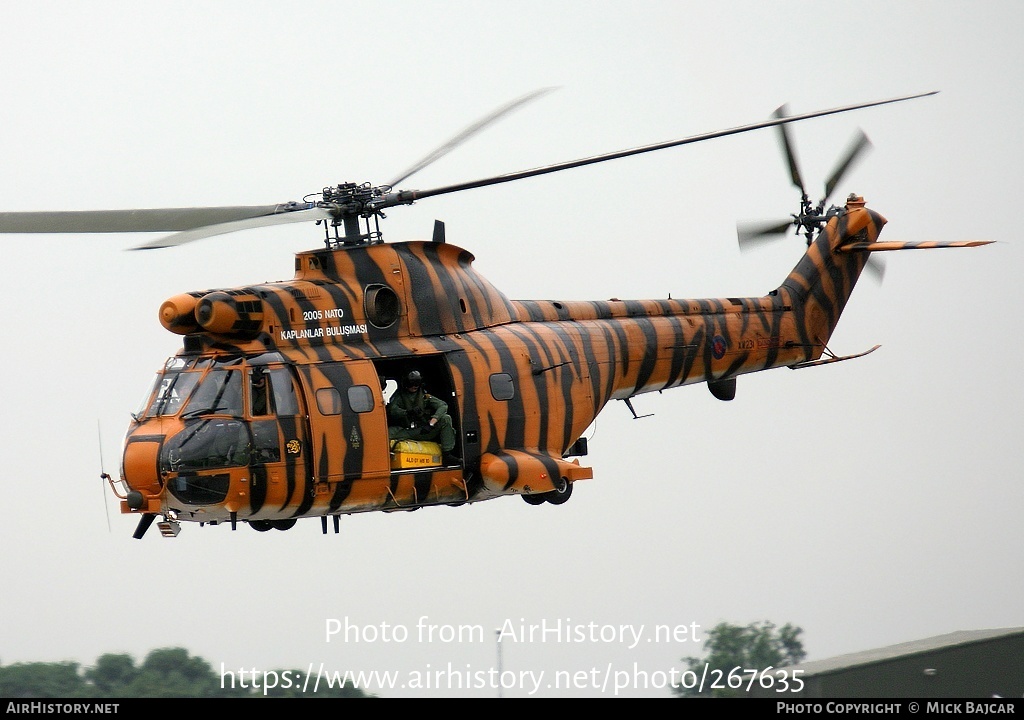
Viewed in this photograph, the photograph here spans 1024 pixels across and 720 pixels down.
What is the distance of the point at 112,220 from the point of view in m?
16.4

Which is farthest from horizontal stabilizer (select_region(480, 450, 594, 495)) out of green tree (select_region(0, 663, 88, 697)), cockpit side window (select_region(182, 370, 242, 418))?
green tree (select_region(0, 663, 88, 697))

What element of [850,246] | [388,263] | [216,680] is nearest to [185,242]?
[388,263]

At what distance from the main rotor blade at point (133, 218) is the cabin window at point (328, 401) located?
224cm

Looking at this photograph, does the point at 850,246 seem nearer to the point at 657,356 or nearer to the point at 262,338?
the point at 657,356

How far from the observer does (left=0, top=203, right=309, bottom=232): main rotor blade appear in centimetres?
1583

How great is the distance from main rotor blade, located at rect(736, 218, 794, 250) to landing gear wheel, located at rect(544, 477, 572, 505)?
5606 millimetres

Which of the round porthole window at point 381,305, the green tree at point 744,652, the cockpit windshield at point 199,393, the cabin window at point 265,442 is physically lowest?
the green tree at point 744,652

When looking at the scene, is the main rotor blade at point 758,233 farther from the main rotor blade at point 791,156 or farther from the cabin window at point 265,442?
the cabin window at point 265,442

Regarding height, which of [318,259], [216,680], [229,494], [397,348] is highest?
[318,259]

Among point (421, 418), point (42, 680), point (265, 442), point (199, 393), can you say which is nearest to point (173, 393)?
point (199, 393)

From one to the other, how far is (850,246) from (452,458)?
341 inches

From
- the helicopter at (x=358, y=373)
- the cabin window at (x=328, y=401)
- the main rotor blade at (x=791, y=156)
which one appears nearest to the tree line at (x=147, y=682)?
the helicopter at (x=358, y=373)

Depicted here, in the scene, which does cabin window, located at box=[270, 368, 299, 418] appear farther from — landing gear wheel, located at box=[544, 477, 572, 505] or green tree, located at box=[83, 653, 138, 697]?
green tree, located at box=[83, 653, 138, 697]

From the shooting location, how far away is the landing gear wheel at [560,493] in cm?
1786
